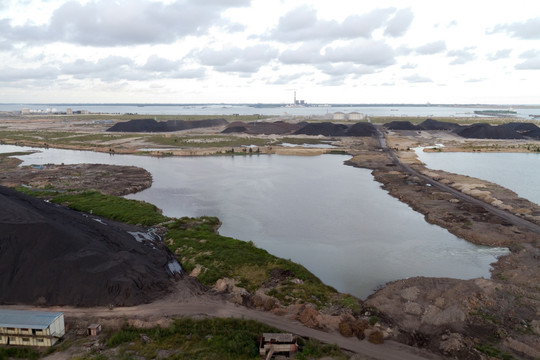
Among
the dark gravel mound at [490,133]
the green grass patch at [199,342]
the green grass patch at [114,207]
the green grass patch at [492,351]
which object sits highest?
the dark gravel mound at [490,133]

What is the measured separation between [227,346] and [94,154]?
5524 centimetres

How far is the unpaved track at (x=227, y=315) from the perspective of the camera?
12.3 metres

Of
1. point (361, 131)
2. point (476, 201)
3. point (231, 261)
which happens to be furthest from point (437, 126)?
point (231, 261)

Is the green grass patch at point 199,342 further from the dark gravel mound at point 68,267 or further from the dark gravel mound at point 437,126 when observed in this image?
the dark gravel mound at point 437,126

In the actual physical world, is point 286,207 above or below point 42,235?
below

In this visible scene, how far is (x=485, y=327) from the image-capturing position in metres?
13.6

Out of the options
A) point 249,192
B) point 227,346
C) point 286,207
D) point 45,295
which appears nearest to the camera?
point 227,346

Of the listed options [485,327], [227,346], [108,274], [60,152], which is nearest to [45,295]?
[108,274]

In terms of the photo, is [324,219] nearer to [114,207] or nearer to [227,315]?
[227,315]

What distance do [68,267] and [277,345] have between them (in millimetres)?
9916

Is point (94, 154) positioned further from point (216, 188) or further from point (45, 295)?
point (45, 295)

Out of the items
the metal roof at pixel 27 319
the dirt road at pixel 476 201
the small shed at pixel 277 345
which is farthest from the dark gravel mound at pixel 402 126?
the metal roof at pixel 27 319

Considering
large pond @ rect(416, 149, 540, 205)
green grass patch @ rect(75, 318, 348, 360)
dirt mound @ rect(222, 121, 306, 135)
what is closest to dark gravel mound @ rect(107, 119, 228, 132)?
dirt mound @ rect(222, 121, 306, 135)

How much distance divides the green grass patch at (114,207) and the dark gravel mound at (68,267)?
6.52m
